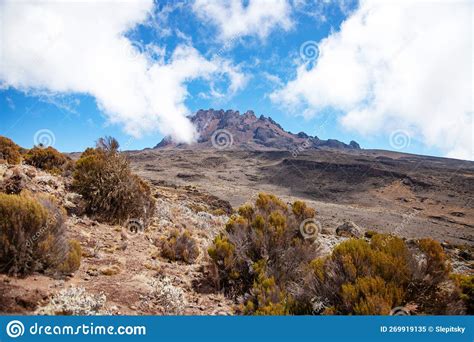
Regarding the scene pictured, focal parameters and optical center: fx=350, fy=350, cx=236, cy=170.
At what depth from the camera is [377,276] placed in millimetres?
4395

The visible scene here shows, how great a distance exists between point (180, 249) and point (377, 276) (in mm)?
4213

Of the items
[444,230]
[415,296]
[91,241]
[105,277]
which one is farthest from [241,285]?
[444,230]

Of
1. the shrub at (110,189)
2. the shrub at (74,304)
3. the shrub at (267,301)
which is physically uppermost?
the shrub at (110,189)

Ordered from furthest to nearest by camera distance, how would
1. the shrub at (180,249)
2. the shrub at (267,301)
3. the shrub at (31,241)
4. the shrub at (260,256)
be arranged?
the shrub at (180,249), the shrub at (260,256), the shrub at (31,241), the shrub at (267,301)

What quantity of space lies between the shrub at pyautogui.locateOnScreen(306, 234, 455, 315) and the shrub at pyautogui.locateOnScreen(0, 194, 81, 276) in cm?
366

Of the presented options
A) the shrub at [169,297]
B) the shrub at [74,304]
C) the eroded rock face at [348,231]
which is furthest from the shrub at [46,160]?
the eroded rock face at [348,231]

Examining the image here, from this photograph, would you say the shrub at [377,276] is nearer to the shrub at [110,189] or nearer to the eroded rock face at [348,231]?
the shrub at [110,189]

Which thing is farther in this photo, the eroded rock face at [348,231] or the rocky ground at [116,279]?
the eroded rock face at [348,231]

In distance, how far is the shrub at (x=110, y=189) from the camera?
8.89 metres

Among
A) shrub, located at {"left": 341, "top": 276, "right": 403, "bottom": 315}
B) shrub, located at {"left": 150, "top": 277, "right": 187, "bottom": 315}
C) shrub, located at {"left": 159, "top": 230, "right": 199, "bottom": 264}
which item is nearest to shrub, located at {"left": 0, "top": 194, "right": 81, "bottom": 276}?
shrub, located at {"left": 150, "top": 277, "right": 187, "bottom": 315}

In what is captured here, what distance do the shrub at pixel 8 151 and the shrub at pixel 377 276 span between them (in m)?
13.1

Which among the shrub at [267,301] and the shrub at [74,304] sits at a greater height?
the shrub at [267,301]

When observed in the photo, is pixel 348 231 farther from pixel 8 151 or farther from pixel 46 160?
pixel 8 151

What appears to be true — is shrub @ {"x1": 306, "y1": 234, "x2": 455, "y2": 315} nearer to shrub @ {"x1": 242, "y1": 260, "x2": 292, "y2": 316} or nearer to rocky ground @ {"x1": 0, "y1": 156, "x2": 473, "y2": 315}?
shrub @ {"x1": 242, "y1": 260, "x2": 292, "y2": 316}
